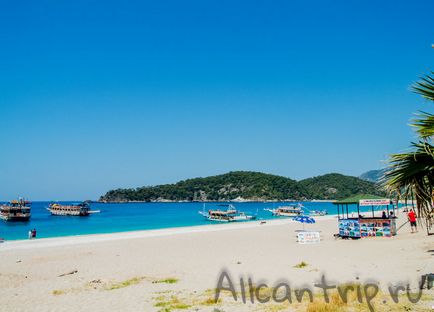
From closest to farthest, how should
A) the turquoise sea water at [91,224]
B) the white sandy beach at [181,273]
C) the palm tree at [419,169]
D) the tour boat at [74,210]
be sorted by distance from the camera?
1. the palm tree at [419,169]
2. the white sandy beach at [181,273]
3. the turquoise sea water at [91,224]
4. the tour boat at [74,210]

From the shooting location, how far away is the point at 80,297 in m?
11.4

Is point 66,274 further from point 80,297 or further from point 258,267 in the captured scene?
point 258,267

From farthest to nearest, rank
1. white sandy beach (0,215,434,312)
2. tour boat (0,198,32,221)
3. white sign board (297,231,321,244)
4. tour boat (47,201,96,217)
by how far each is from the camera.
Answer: tour boat (47,201,96,217) → tour boat (0,198,32,221) → white sign board (297,231,321,244) → white sandy beach (0,215,434,312)

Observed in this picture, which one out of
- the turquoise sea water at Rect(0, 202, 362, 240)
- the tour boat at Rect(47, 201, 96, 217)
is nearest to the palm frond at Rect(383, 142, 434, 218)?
the turquoise sea water at Rect(0, 202, 362, 240)

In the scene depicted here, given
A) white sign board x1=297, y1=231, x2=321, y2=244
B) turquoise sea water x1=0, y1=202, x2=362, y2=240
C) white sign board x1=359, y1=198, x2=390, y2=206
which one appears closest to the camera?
white sign board x1=359, y1=198, x2=390, y2=206

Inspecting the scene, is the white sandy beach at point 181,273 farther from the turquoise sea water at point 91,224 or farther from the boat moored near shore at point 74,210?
the boat moored near shore at point 74,210

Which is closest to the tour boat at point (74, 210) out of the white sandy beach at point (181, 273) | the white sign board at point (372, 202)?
the white sandy beach at point (181, 273)

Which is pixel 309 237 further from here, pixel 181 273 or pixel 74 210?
pixel 74 210

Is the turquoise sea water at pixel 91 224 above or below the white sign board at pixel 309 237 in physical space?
below

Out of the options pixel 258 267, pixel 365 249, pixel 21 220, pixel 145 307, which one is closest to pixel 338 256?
pixel 365 249

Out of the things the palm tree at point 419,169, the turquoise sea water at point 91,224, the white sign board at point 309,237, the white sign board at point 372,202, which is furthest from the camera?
the turquoise sea water at point 91,224

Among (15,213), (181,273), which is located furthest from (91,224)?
(181,273)

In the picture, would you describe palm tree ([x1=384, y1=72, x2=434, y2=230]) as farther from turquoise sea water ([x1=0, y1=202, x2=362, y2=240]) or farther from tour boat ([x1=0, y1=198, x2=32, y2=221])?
tour boat ([x1=0, y1=198, x2=32, y2=221])

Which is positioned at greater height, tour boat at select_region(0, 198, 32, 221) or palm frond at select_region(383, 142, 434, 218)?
palm frond at select_region(383, 142, 434, 218)
